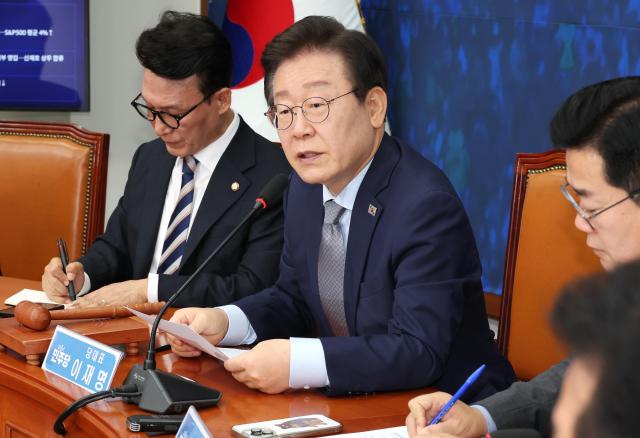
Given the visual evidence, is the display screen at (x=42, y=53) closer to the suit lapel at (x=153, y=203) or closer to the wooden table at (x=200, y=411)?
the suit lapel at (x=153, y=203)

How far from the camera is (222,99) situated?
2.73m

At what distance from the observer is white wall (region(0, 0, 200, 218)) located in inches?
190

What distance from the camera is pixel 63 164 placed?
119 inches

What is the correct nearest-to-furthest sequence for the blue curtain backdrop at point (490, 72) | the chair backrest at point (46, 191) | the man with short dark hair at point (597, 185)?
the man with short dark hair at point (597, 185)
the chair backrest at point (46, 191)
the blue curtain backdrop at point (490, 72)

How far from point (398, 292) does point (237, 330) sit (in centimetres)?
39

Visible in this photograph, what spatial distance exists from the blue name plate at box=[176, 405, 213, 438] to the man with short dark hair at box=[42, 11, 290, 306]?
3.61ft

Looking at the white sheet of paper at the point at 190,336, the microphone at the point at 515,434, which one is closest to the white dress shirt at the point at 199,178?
the white sheet of paper at the point at 190,336

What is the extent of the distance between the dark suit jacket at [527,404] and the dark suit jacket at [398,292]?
219 millimetres

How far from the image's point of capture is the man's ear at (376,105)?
2043 millimetres

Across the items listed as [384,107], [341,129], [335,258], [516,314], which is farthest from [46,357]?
[516,314]

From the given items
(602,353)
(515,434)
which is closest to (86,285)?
(515,434)

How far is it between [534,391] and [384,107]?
2.50 feet

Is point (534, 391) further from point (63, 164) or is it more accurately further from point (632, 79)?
point (63, 164)

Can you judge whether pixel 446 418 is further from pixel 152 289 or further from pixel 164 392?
pixel 152 289
